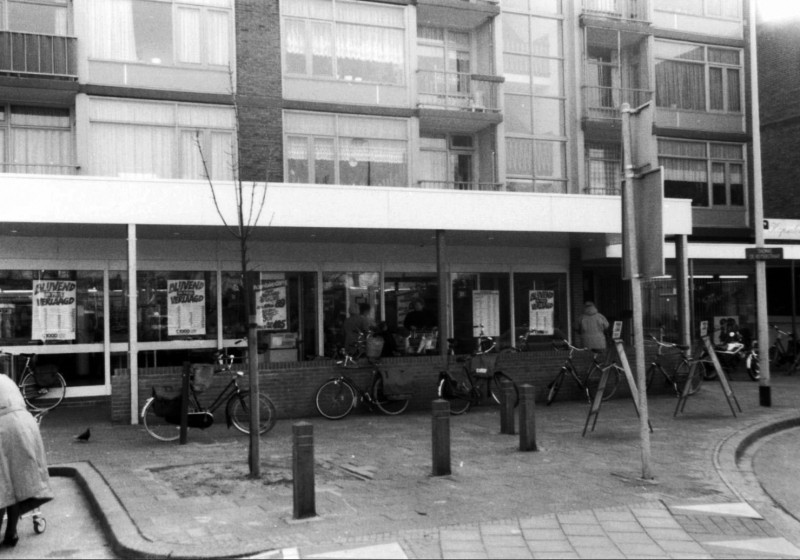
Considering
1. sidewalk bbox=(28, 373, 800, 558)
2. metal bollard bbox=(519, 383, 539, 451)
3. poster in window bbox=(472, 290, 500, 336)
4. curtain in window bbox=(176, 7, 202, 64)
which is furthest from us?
poster in window bbox=(472, 290, 500, 336)

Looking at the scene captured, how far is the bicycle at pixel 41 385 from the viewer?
14.1 meters

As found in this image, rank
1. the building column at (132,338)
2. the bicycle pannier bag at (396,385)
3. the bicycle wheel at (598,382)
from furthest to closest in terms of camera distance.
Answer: the bicycle wheel at (598,382) < the bicycle pannier bag at (396,385) < the building column at (132,338)

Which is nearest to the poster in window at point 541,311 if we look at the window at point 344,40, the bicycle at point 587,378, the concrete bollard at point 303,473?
the bicycle at point 587,378

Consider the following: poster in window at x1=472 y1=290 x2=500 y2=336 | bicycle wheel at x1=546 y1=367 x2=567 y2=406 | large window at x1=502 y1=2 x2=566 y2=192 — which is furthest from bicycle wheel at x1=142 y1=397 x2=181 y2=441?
large window at x1=502 y1=2 x2=566 y2=192

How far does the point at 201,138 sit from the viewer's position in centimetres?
1694

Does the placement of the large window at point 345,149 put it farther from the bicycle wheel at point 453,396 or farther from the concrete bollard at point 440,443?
the concrete bollard at point 440,443

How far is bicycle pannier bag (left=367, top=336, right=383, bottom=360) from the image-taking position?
543 inches

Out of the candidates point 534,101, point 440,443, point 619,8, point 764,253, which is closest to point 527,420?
point 440,443

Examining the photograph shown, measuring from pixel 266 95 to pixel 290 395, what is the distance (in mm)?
7546

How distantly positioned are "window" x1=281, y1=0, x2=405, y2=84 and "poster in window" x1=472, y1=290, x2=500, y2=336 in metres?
5.69

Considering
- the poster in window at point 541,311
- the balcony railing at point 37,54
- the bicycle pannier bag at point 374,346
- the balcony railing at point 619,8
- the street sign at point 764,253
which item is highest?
the balcony railing at point 619,8

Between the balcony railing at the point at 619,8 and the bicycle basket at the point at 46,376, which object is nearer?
the bicycle basket at the point at 46,376

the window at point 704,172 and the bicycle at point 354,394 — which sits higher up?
the window at point 704,172

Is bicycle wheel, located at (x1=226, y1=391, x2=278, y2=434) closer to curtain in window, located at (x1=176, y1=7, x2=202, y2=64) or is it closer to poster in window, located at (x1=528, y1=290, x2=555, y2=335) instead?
curtain in window, located at (x1=176, y1=7, x2=202, y2=64)
